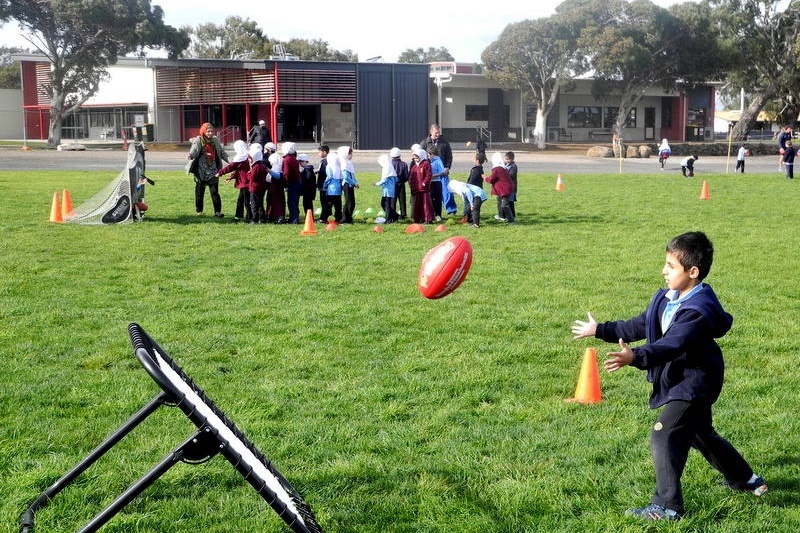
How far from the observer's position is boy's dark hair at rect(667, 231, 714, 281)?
4.35m

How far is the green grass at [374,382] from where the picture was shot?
4746 mm

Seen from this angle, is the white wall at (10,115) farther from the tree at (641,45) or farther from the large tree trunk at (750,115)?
the large tree trunk at (750,115)

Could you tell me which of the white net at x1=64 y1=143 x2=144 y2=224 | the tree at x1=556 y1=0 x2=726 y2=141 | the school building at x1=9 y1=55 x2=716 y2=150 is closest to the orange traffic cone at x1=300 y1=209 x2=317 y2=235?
the white net at x1=64 y1=143 x2=144 y2=224

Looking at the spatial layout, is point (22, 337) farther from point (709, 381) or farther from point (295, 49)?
point (295, 49)

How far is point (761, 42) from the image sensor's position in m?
61.5

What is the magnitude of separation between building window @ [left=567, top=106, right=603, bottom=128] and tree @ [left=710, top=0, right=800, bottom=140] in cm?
985

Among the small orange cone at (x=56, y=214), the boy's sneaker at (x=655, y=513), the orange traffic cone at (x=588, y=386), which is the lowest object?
the boy's sneaker at (x=655, y=513)

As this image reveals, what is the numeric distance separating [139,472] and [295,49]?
277ft

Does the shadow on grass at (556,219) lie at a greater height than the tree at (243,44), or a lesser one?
lesser

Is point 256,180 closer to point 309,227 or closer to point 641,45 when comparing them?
point 309,227

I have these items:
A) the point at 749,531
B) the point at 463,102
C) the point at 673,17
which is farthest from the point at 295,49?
the point at 749,531

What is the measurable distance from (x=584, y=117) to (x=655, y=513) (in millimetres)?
66105

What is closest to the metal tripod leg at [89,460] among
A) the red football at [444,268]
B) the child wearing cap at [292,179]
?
the red football at [444,268]

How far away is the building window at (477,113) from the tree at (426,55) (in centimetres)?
7137
